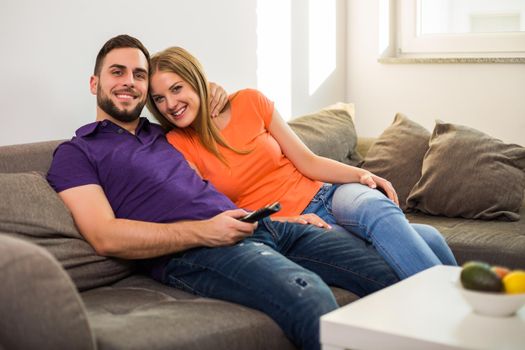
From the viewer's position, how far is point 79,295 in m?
1.91

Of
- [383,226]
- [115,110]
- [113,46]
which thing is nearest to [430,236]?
[383,226]

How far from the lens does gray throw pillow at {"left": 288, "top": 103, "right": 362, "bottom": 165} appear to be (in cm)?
344

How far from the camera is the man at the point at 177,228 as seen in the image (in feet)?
7.14

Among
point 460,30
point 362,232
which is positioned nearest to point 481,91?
point 460,30

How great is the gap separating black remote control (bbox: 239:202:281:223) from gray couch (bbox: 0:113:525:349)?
249mm

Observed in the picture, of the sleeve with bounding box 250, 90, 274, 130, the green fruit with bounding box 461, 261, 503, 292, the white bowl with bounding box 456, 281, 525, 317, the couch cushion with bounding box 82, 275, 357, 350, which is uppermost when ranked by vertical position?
the sleeve with bounding box 250, 90, 274, 130

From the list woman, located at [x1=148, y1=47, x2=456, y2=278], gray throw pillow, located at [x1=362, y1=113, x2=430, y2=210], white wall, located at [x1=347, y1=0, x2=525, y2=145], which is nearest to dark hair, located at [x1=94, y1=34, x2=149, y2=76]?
woman, located at [x1=148, y1=47, x2=456, y2=278]

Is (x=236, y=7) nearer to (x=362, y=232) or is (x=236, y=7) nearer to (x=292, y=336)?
(x=362, y=232)

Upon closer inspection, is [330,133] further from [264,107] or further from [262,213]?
[262,213]

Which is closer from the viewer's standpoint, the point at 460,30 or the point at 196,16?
the point at 196,16

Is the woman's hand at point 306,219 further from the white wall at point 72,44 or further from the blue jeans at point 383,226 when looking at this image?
the white wall at point 72,44

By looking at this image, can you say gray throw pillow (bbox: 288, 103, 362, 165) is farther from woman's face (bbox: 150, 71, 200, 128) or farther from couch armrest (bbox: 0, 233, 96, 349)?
couch armrest (bbox: 0, 233, 96, 349)

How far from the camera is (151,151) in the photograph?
2590mm

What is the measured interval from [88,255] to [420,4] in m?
2.84
